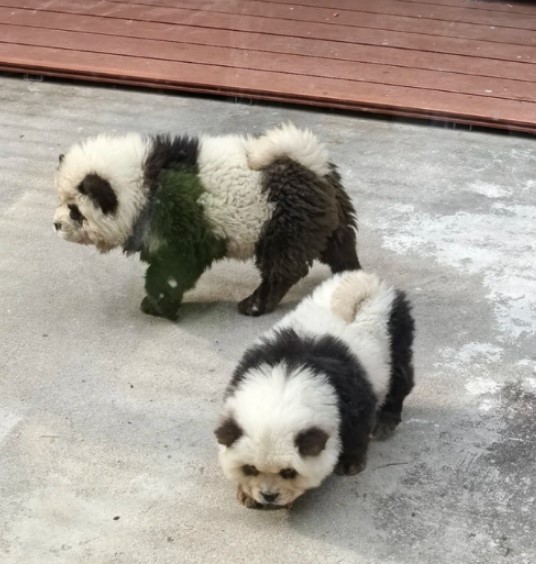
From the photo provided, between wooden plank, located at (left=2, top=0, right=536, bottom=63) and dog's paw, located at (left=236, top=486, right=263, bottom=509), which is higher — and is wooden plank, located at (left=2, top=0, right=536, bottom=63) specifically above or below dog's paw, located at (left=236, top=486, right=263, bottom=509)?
above

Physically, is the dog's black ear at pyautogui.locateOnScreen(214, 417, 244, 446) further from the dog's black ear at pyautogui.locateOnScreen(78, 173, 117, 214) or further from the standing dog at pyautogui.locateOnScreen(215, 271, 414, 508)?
the dog's black ear at pyautogui.locateOnScreen(78, 173, 117, 214)

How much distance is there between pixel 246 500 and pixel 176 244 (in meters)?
1.55

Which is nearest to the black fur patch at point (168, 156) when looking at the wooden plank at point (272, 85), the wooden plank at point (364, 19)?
the wooden plank at point (272, 85)

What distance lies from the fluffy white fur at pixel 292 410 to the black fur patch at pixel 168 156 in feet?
3.94

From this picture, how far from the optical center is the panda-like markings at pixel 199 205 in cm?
467

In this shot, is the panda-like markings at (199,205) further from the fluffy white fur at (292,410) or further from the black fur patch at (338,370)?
the black fur patch at (338,370)

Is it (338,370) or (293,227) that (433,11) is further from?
(338,370)

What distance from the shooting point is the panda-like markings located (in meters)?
4.67

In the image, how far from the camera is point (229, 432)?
10.9ft

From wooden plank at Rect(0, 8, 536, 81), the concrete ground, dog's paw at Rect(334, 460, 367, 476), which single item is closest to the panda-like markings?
the concrete ground

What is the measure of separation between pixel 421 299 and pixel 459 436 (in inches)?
42.9

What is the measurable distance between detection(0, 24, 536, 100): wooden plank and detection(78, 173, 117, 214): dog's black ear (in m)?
3.08

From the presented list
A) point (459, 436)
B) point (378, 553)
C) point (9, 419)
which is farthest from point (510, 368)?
point (9, 419)

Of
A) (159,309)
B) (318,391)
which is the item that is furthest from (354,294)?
(159,309)
